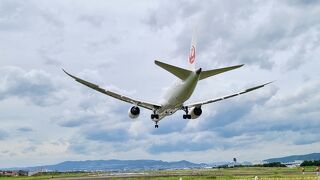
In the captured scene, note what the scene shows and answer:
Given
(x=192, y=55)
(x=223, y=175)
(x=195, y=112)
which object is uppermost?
(x=192, y=55)

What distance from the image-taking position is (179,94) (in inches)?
2207

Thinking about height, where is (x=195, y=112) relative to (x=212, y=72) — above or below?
below

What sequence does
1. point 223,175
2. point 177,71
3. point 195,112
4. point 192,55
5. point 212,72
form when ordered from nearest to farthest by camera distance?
1. point 177,71
2. point 212,72
3. point 192,55
4. point 195,112
5. point 223,175

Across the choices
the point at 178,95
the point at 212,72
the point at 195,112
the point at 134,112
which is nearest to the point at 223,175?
the point at 195,112

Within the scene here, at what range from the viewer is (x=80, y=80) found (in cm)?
5709

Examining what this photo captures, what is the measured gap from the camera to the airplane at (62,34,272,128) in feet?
170

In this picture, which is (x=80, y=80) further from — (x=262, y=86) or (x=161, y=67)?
(x=262, y=86)

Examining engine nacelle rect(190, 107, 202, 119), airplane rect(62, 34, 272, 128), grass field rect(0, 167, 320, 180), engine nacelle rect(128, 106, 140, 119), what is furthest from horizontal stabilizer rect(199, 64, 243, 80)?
grass field rect(0, 167, 320, 180)

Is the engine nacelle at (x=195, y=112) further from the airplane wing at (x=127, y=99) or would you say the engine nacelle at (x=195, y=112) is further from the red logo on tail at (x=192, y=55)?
the red logo on tail at (x=192, y=55)

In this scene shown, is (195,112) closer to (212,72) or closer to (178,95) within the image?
(178,95)

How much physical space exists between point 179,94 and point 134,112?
9139mm

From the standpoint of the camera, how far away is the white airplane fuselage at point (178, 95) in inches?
2093

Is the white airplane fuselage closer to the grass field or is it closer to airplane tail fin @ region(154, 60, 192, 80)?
airplane tail fin @ region(154, 60, 192, 80)

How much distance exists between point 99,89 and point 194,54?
44.4 ft
